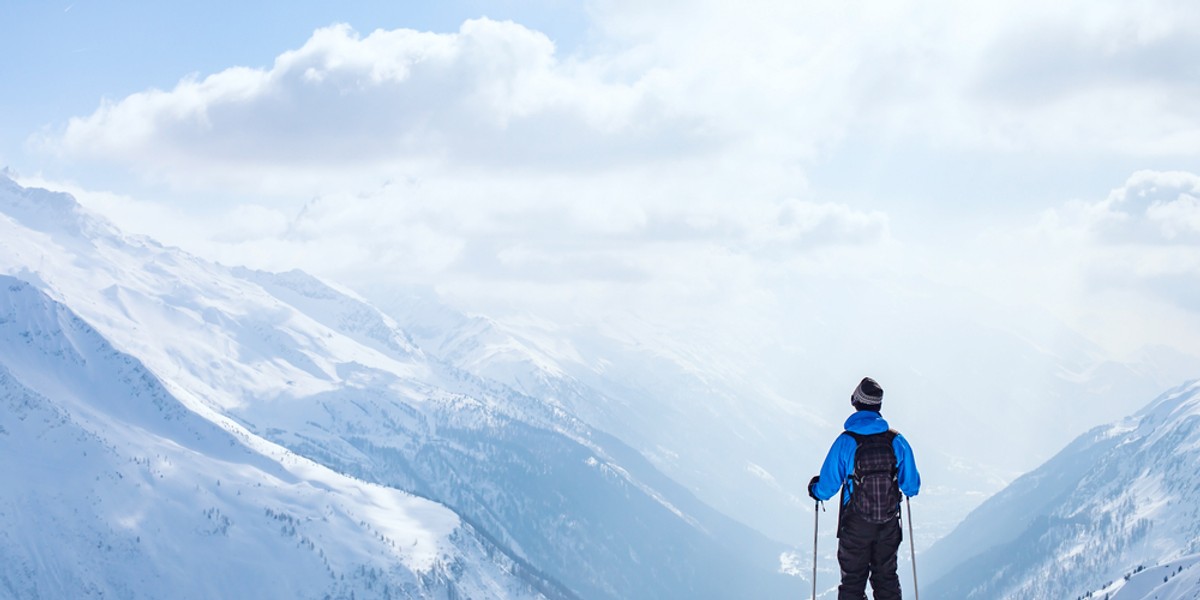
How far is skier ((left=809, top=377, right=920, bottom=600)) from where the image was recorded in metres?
19.7

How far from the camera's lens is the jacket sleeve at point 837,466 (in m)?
19.8

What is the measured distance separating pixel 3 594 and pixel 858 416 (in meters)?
226

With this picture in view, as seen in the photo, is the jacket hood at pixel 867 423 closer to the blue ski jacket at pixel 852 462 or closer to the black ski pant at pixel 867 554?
the blue ski jacket at pixel 852 462

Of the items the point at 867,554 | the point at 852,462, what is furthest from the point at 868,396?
the point at 867,554

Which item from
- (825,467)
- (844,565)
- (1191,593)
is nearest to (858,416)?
(825,467)

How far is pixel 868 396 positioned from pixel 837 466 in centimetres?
172

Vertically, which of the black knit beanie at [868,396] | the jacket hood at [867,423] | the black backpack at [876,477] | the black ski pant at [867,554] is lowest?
the black ski pant at [867,554]

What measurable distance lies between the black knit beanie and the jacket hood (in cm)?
15

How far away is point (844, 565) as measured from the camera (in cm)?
2033

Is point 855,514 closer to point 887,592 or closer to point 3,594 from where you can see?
point 887,592

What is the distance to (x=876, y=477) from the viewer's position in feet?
64.9

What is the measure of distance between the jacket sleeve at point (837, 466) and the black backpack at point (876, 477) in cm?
15

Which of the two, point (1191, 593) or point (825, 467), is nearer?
point (825, 467)

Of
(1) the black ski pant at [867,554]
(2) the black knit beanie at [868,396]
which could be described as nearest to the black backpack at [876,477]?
(1) the black ski pant at [867,554]
